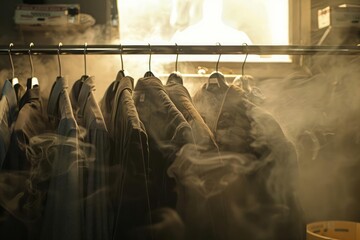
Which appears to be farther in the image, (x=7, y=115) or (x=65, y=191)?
(x=7, y=115)

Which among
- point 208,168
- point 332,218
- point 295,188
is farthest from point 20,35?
point 332,218

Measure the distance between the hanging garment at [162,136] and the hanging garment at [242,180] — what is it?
2 cm

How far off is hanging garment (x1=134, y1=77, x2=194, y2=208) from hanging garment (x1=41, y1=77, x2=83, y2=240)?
0.16 meters

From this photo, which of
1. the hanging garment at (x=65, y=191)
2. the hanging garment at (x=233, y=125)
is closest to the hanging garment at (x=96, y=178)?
the hanging garment at (x=65, y=191)

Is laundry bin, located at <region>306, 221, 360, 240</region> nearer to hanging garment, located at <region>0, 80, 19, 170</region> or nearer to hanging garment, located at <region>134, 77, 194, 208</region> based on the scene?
hanging garment, located at <region>134, 77, 194, 208</region>

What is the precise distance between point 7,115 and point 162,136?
1.27ft

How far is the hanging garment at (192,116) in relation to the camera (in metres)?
1.04

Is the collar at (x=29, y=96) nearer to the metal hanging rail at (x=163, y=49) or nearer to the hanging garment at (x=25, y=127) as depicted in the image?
the hanging garment at (x=25, y=127)

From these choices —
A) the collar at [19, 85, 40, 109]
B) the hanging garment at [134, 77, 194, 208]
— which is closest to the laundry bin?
the hanging garment at [134, 77, 194, 208]

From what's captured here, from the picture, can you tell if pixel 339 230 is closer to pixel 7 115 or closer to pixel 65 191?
pixel 65 191

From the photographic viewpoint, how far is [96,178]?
1.02 meters

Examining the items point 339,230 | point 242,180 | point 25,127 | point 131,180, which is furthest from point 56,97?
point 339,230

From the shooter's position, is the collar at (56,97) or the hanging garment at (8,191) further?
the collar at (56,97)

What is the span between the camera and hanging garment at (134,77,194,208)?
39.7 inches
